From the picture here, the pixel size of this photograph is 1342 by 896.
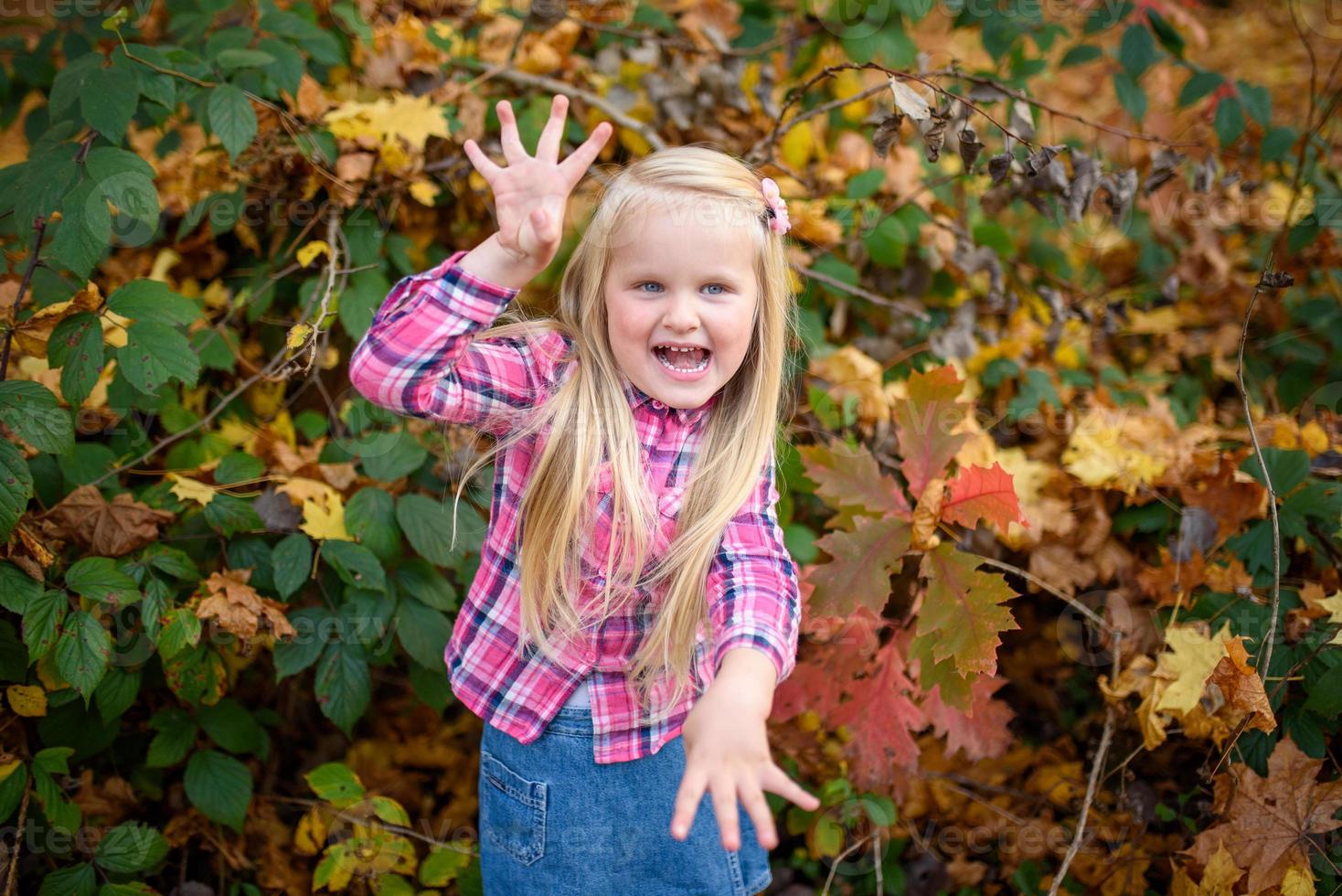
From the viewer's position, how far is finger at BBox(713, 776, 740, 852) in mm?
1024

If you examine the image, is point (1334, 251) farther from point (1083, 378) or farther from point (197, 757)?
point (197, 757)

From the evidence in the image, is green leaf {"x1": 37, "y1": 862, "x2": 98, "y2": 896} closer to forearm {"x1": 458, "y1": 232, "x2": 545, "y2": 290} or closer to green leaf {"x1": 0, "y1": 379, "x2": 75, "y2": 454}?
green leaf {"x1": 0, "y1": 379, "x2": 75, "y2": 454}

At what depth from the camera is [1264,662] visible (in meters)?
1.85

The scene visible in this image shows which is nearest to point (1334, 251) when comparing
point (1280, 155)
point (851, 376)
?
point (1280, 155)

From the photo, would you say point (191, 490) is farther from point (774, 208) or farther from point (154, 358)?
point (774, 208)

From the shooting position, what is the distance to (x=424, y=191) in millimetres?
2227

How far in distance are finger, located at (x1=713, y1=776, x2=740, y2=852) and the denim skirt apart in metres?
0.46

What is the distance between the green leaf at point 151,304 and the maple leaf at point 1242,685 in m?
1.97

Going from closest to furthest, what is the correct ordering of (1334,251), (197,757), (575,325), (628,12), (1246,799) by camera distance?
(575,325), (1246,799), (197,757), (628,12), (1334,251)

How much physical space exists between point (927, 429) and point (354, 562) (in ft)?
3.72

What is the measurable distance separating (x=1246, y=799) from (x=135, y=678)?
210 cm

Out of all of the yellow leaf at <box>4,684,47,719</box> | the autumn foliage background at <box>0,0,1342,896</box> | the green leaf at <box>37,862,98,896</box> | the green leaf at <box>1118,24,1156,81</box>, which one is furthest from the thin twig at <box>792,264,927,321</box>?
the green leaf at <box>37,862,98,896</box>

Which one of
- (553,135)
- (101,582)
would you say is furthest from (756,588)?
(101,582)

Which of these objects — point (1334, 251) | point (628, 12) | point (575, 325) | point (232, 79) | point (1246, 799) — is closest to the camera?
point (575, 325)
